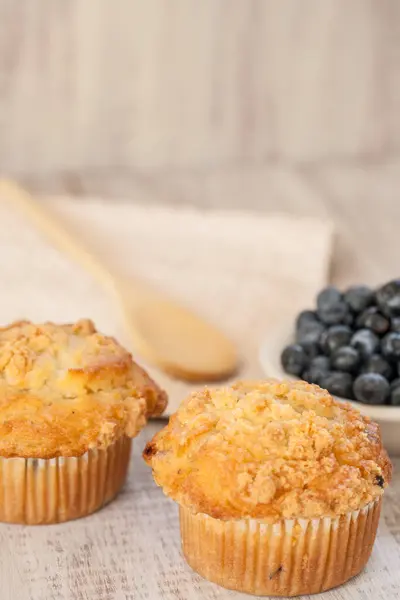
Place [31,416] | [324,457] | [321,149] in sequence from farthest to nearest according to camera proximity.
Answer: [321,149] → [31,416] → [324,457]

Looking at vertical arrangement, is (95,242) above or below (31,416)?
below

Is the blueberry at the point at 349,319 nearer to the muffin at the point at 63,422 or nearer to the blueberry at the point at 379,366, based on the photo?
the blueberry at the point at 379,366

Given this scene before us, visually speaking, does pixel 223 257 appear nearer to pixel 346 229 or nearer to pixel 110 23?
pixel 346 229

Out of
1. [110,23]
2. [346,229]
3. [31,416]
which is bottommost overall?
[346,229]

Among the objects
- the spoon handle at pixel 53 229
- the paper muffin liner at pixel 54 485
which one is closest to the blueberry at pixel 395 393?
the paper muffin liner at pixel 54 485

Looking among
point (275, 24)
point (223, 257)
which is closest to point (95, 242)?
point (223, 257)

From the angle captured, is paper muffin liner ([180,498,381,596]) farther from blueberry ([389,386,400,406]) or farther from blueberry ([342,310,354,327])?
blueberry ([342,310,354,327])

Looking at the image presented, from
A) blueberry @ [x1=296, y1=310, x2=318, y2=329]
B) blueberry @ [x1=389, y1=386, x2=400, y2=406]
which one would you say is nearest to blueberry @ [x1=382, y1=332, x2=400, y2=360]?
blueberry @ [x1=389, y1=386, x2=400, y2=406]
